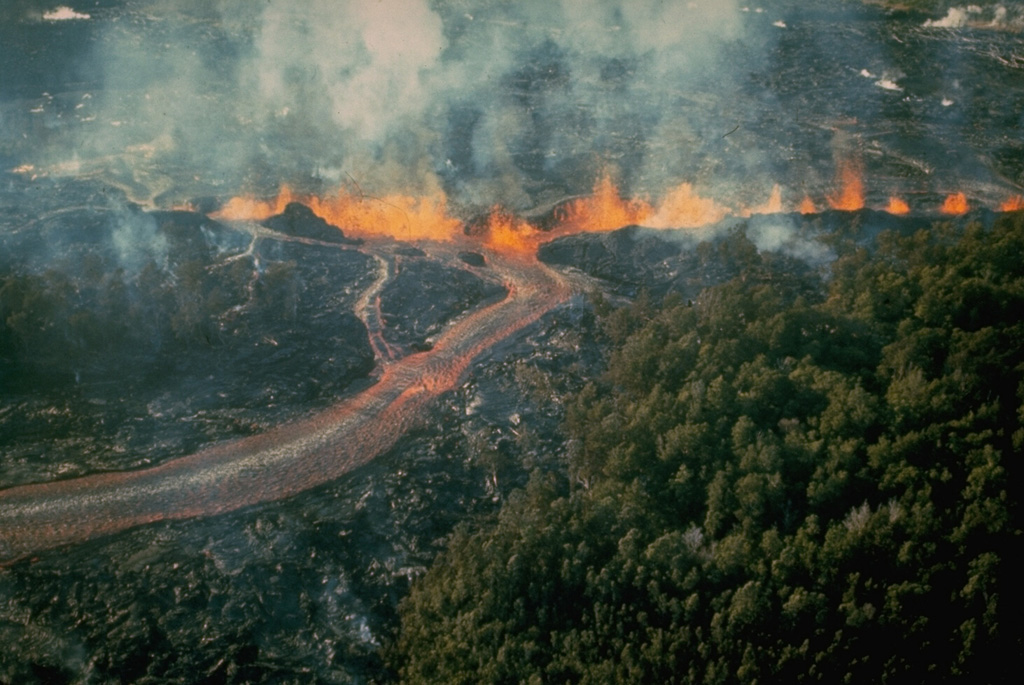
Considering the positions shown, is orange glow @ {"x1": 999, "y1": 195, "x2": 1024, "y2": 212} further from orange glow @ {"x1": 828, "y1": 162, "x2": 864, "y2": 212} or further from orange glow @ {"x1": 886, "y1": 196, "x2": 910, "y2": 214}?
orange glow @ {"x1": 828, "y1": 162, "x2": 864, "y2": 212}

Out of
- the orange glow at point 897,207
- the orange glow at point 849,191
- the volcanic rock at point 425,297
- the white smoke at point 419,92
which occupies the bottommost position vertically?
the volcanic rock at point 425,297

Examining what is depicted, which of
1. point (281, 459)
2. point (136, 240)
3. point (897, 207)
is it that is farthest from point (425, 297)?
point (897, 207)

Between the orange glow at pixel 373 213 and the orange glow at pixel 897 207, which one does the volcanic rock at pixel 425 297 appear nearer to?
the orange glow at pixel 373 213

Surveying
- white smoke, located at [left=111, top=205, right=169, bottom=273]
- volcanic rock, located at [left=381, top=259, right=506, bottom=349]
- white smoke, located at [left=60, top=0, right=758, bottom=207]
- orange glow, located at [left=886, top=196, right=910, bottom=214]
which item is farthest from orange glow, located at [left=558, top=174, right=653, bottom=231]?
white smoke, located at [left=111, top=205, right=169, bottom=273]

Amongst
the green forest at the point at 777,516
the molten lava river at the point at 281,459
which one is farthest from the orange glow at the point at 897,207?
the molten lava river at the point at 281,459

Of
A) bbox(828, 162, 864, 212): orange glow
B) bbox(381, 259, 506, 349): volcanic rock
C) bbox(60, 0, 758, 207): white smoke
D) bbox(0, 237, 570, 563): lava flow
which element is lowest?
bbox(0, 237, 570, 563): lava flow

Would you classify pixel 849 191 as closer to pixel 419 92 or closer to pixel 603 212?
pixel 603 212
